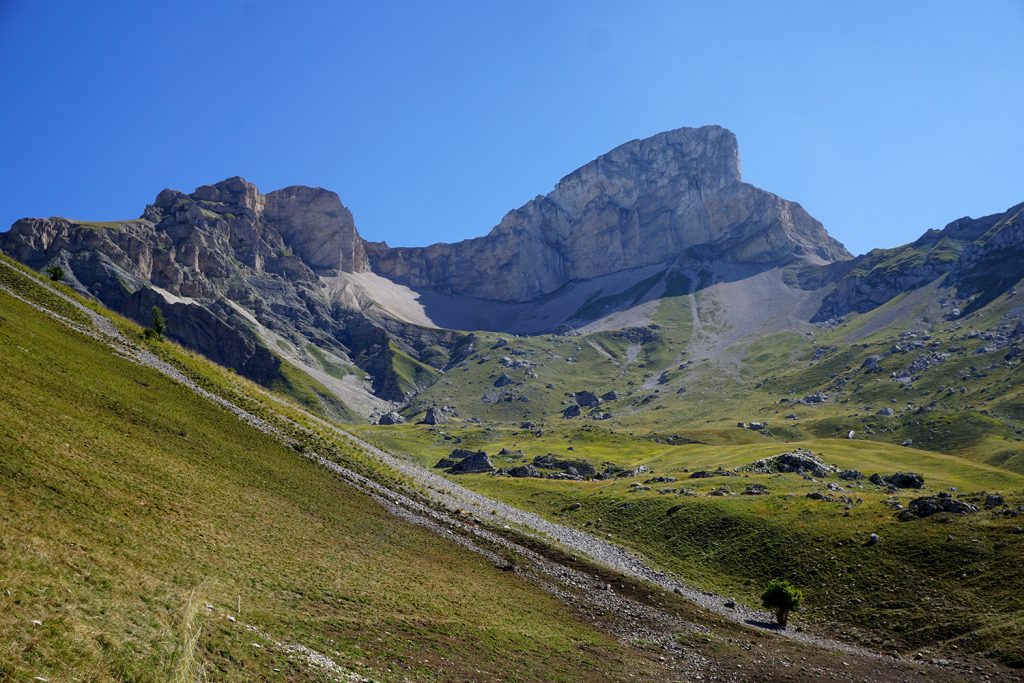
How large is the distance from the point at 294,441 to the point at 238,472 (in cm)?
1751

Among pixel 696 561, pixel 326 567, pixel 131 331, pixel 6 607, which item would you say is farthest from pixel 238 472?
pixel 696 561

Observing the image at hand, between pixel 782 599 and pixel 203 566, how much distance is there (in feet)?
148

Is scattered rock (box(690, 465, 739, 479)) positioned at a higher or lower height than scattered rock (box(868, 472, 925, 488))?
lower

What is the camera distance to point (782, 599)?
1976 inches

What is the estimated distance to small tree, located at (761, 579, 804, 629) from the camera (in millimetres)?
50062

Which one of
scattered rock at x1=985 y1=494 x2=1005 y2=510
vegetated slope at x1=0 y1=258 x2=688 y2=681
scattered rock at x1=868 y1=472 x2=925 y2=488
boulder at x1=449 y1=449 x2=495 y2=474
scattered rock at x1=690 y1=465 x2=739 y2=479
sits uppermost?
scattered rock at x1=868 y1=472 x2=925 y2=488

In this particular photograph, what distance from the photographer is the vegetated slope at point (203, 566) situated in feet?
61.5

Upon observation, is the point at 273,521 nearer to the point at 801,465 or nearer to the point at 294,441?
the point at 294,441

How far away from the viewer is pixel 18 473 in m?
28.0

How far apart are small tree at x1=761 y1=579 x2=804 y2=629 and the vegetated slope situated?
61.7ft

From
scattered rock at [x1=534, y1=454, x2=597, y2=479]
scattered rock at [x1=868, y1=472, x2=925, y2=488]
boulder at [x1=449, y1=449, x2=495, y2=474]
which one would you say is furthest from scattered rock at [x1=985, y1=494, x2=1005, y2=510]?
boulder at [x1=449, y1=449, x2=495, y2=474]

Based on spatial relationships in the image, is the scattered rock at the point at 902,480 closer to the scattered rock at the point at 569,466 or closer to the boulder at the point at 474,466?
the scattered rock at the point at 569,466

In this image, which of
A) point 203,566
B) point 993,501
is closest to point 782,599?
point 993,501

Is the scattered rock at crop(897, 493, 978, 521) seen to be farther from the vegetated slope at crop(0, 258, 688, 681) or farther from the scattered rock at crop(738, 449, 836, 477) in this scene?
the vegetated slope at crop(0, 258, 688, 681)
